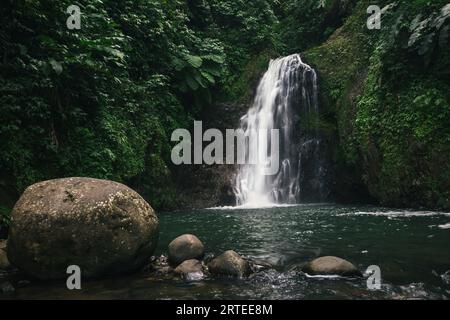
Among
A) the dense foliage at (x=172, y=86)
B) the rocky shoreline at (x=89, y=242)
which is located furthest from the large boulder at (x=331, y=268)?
the dense foliage at (x=172, y=86)

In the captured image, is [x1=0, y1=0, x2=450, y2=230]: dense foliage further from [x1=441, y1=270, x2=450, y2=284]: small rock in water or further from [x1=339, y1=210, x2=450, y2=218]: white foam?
[x1=441, y1=270, x2=450, y2=284]: small rock in water

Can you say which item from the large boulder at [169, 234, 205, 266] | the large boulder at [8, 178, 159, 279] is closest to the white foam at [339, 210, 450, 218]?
the large boulder at [169, 234, 205, 266]

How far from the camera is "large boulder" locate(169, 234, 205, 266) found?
661 centimetres

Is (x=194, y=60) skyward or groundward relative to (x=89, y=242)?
skyward

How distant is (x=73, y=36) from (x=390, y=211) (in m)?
10.0

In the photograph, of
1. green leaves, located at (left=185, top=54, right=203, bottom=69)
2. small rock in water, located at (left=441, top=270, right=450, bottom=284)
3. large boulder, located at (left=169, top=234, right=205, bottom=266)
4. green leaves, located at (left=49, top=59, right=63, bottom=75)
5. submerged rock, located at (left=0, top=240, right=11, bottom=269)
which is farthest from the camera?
green leaves, located at (left=185, top=54, right=203, bottom=69)

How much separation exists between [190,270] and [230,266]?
2.00ft

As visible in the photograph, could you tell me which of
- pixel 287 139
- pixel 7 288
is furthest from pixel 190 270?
pixel 287 139

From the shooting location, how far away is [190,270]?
6.10 metres

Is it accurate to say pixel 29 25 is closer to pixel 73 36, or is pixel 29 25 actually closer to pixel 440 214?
pixel 73 36

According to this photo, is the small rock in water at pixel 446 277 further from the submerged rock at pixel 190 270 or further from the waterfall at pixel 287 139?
the waterfall at pixel 287 139

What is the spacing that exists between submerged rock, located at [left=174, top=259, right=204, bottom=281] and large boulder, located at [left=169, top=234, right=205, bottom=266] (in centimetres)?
27

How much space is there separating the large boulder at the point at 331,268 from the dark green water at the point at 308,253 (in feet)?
0.55

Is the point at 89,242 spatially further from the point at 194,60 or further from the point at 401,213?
the point at 194,60
